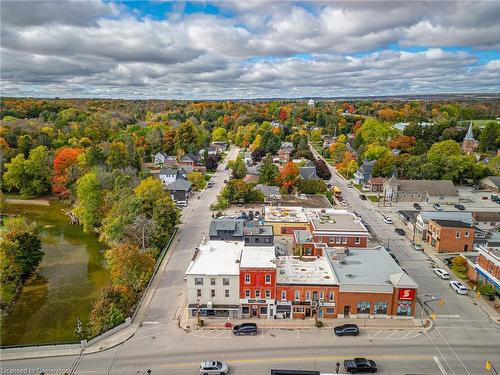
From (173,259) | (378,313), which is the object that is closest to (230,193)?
(173,259)

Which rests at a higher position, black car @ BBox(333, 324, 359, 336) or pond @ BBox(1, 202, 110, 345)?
black car @ BBox(333, 324, 359, 336)

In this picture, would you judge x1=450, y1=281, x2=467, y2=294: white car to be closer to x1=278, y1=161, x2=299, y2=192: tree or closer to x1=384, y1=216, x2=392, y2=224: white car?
x1=384, y1=216, x2=392, y2=224: white car

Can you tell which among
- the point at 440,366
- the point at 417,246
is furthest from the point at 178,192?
the point at 440,366

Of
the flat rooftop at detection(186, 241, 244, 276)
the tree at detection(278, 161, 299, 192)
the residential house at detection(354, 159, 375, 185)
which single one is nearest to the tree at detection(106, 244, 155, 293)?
the flat rooftop at detection(186, 241, 244, 276)

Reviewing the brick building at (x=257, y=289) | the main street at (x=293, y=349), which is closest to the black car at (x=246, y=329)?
the main street at (x=293, y=349)

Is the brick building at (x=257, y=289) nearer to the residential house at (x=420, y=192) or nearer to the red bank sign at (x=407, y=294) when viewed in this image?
the red bank sign at (x=407, y=294)

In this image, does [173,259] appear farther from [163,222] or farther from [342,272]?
[342,272]

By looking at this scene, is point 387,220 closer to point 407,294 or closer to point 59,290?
point 407,294
